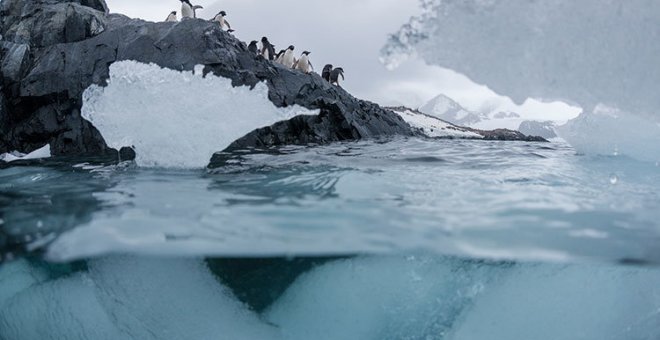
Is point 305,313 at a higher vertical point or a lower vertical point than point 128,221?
lower

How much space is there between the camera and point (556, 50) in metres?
6.00

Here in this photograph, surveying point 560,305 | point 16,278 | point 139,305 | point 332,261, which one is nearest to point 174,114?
point 16,278

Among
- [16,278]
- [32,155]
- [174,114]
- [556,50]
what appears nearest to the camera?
[16,278]

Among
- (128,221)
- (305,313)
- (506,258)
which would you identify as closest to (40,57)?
(128,221)

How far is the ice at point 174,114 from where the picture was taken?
278 inches

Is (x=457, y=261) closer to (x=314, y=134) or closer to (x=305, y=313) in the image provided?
(x=305, y=313)

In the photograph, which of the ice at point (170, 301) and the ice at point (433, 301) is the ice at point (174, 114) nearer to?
the ice at point (170, 301)

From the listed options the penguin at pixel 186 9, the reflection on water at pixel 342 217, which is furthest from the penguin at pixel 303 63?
the reflection on water at pixel 342 217

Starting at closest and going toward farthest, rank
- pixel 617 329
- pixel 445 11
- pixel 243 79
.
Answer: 1. pixel 617 329
2. pixel 445 11
3. pixel 243 79

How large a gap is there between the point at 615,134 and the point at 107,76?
10.4 metres

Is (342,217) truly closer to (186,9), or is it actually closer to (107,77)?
(107,77)

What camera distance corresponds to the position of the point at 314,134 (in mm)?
12797

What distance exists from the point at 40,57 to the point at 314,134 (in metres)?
7.04

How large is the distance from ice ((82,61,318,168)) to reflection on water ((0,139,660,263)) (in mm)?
712
